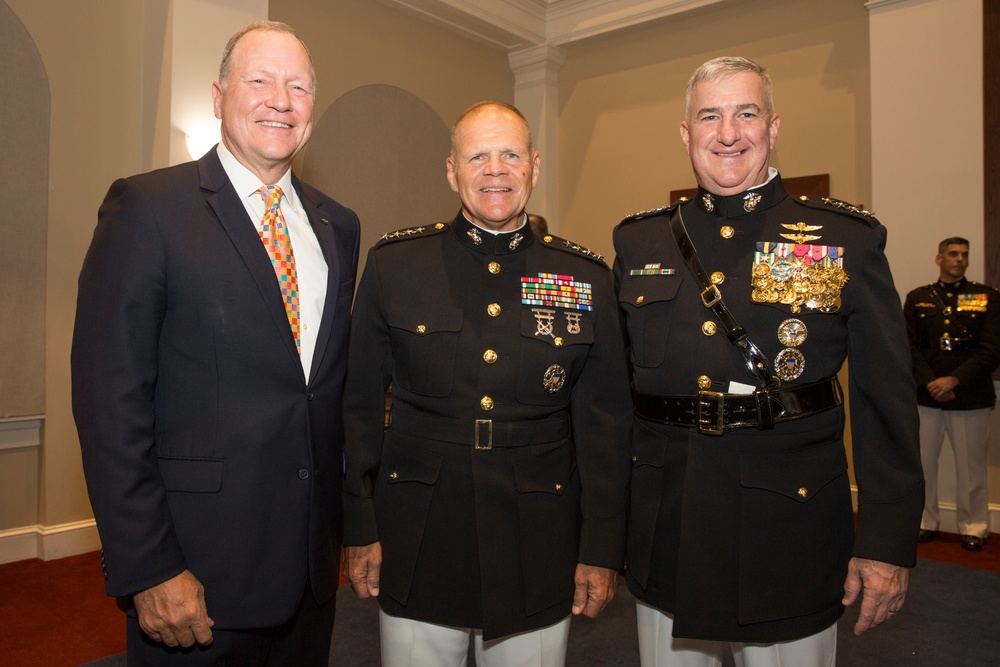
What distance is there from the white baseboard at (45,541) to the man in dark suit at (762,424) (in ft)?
12.6

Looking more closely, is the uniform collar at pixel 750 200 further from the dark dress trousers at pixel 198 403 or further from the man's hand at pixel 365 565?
the man's hand at pixel 365 565

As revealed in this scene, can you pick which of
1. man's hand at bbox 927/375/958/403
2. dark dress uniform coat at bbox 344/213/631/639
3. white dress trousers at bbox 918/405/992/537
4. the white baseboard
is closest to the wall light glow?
the white baseboard

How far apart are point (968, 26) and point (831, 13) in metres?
1.08

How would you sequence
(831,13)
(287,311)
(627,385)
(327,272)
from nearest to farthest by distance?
(287,311), (327,272), (627,385), (831,13)

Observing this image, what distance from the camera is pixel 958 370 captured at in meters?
4.61

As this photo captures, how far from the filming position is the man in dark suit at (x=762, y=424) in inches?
61.9

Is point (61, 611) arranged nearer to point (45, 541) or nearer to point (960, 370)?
point (45, 541)

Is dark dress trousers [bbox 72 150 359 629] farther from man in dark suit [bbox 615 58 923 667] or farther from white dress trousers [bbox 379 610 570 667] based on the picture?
man in dark suit [bbox 615 58 923 667]

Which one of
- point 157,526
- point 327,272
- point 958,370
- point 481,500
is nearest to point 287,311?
point 327,272

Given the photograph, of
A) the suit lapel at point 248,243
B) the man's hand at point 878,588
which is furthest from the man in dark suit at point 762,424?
the suit lapel at point 248,243

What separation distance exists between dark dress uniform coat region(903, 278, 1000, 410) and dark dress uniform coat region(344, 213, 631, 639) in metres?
3.81

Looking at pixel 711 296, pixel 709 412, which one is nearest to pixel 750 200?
pixel 711 296

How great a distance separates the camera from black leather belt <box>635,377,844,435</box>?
5.24 feet

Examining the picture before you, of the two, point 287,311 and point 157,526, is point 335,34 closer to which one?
point 287,311
